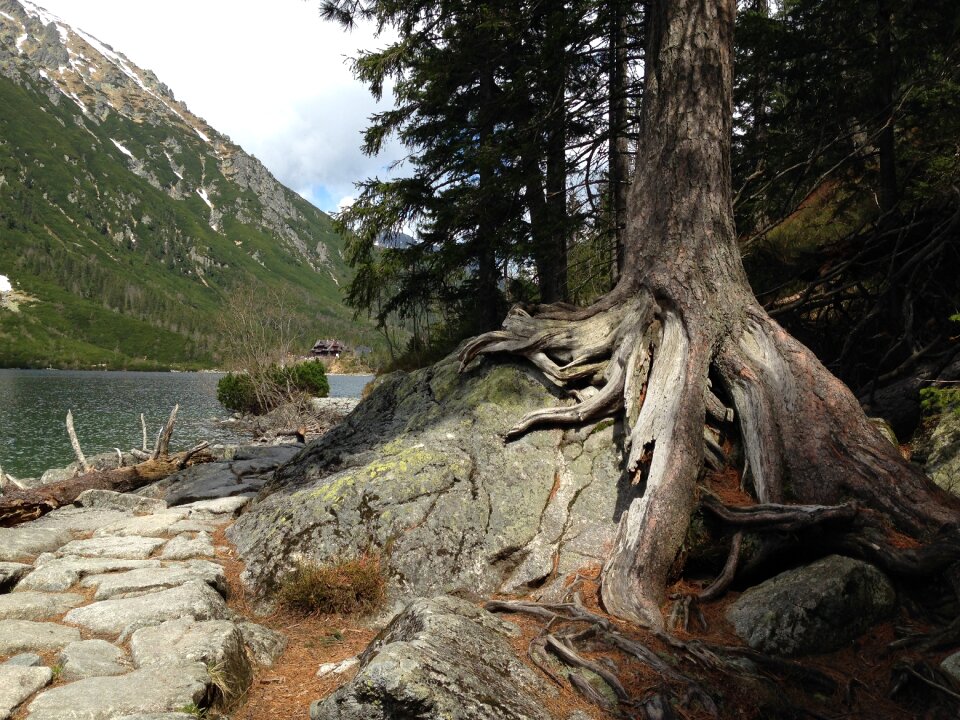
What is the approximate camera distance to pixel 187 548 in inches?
239

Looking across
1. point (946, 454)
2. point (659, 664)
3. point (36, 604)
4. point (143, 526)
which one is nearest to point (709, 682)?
point (659, 664)

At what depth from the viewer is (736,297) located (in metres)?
5.87

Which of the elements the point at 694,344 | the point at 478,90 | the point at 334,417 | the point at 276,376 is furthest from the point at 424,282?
the point at 276,376

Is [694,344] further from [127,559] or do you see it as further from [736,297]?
[127,559]

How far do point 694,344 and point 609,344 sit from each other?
1042mm

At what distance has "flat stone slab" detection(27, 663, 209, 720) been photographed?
2.77 meters

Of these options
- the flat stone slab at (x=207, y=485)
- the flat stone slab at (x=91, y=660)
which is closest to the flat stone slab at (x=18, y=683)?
the flat stone slab at (x=91, y=660)

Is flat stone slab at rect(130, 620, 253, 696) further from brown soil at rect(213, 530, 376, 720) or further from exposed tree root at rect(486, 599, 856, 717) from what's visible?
exposed tree root at rect(486, 599, 856, 717)

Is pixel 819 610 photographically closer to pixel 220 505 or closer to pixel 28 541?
pixel 28 541

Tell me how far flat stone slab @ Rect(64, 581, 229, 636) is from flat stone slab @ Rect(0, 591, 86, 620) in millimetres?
196

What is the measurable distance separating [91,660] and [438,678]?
7.46 feet

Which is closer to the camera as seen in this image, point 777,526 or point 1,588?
point 777,526

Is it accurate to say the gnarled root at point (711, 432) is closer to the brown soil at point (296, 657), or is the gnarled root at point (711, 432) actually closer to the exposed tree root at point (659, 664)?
the exposed tree root at point (659, 664)

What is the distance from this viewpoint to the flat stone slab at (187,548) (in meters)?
5.91
